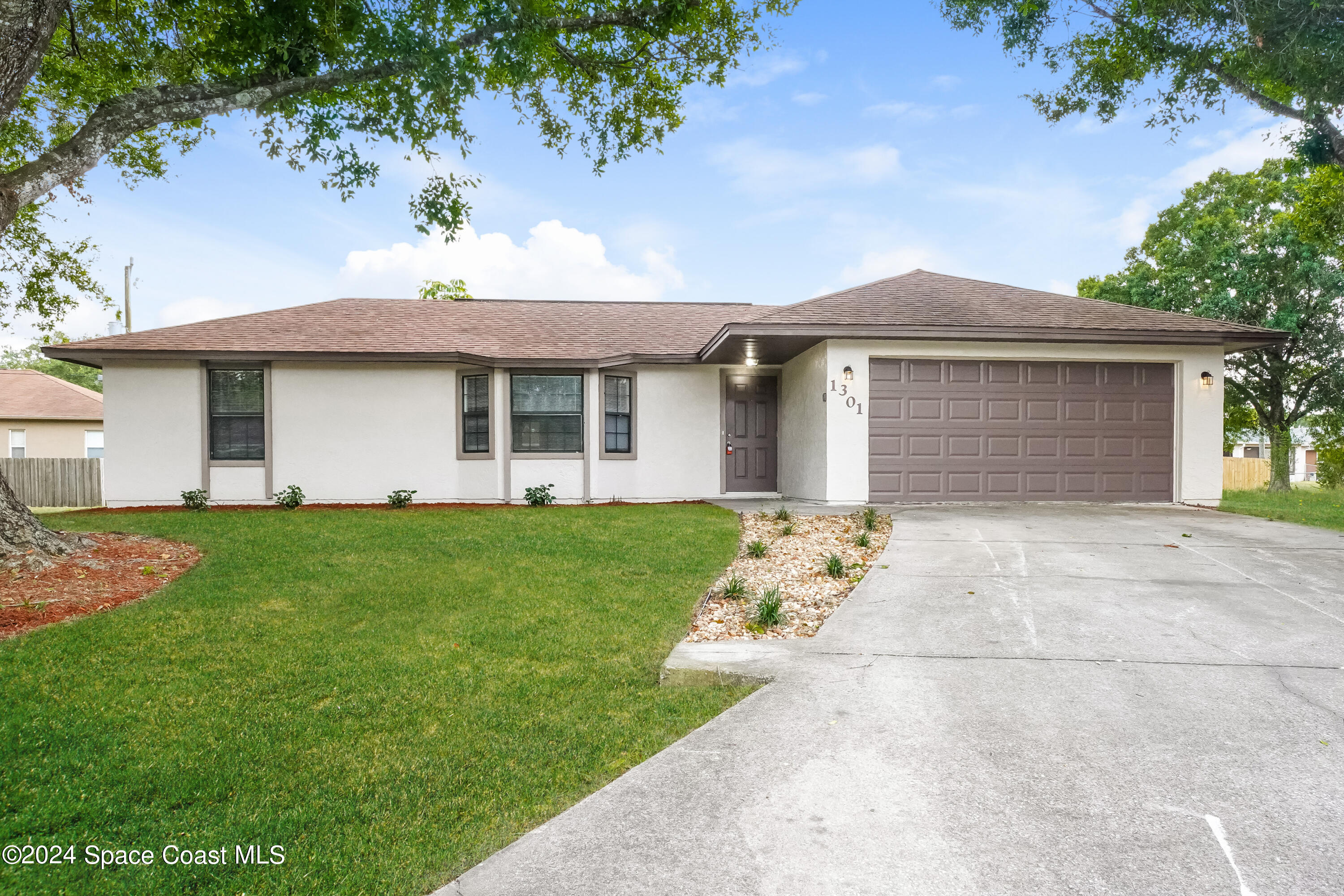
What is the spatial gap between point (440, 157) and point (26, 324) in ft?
34.3

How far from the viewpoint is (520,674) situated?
12.8ft

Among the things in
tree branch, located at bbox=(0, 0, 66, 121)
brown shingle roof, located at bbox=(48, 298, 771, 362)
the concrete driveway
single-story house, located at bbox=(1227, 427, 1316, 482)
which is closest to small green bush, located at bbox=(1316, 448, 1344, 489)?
single-story house, located at bbox=(1227, 427, 1316, 482)

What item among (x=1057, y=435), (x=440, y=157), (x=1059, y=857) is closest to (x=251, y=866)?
(x=1059, y=857)

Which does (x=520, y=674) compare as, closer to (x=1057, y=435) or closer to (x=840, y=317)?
(x=840, y=317)

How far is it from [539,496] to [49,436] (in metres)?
21.7

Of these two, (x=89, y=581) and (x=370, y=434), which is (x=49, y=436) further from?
(x=89, y=581)

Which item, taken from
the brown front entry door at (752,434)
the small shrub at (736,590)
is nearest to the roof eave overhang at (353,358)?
the brown front entry door at (752,434)

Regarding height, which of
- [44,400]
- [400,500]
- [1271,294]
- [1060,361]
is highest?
[1271,294]

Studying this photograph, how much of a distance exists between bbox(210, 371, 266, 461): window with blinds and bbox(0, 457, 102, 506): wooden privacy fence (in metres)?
6.36

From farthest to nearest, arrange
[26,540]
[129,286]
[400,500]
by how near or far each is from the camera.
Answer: [129,286], [400,500], [26,540]

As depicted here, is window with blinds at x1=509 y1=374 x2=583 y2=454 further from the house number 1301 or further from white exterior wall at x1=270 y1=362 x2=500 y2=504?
the house number 1301

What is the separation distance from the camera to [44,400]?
75.4 feet

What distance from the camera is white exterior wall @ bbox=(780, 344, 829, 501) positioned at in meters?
10.4

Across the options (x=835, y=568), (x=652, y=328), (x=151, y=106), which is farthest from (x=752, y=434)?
(x=151, y=106)
